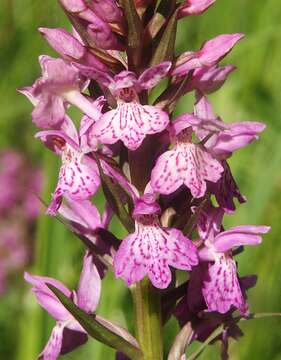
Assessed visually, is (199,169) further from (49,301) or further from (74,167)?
(49,301)

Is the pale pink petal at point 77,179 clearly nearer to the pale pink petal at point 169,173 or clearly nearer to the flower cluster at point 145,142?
the flower cluster at point 145,142

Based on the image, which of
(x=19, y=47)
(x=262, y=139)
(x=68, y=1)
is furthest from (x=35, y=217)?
(x=68, y=1)

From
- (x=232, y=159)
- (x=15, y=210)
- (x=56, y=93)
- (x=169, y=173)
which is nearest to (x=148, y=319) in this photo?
(x=169, y=173)

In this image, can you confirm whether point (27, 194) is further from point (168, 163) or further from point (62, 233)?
point (168, 163)

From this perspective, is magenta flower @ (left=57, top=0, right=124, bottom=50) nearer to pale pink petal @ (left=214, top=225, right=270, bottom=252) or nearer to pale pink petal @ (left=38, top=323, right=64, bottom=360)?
pale pink petal @ (left=214, top=225, right=270, bottom=252)

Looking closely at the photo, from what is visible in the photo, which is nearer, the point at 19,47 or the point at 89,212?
the point at 89,212

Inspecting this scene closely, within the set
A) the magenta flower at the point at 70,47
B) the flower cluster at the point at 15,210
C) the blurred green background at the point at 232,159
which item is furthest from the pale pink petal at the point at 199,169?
the flower cluster at the point at 15,210
